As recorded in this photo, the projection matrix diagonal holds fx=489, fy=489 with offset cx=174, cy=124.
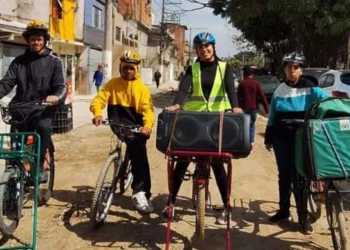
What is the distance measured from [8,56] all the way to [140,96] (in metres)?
13.9

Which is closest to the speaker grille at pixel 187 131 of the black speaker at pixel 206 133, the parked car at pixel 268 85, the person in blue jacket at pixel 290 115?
the black speaker at pixel 206 133

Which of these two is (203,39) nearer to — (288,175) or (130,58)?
(130,58)

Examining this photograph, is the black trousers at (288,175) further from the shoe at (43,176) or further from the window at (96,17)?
the window at (96,17)

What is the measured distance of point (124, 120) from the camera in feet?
16.5

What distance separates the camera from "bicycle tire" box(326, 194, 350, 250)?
151 inches

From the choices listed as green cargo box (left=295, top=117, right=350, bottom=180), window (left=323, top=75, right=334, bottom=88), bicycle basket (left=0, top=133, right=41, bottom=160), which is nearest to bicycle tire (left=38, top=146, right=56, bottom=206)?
bicycle basket (left=0, top=133, right=41, bottom=160)

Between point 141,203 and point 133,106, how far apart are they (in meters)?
1.01

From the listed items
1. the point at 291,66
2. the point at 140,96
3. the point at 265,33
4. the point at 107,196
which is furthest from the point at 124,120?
the point at 265,33

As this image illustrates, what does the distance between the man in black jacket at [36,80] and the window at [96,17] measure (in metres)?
23.6

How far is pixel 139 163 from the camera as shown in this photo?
5.12m

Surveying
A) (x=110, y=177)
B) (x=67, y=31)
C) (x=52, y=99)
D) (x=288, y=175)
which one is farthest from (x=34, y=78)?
(x=67, y=31)

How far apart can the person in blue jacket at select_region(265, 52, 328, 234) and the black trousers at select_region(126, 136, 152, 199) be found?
1328 millimetres

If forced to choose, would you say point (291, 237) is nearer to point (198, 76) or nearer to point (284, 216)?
point (284, 216)

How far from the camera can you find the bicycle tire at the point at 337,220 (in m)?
3.83
